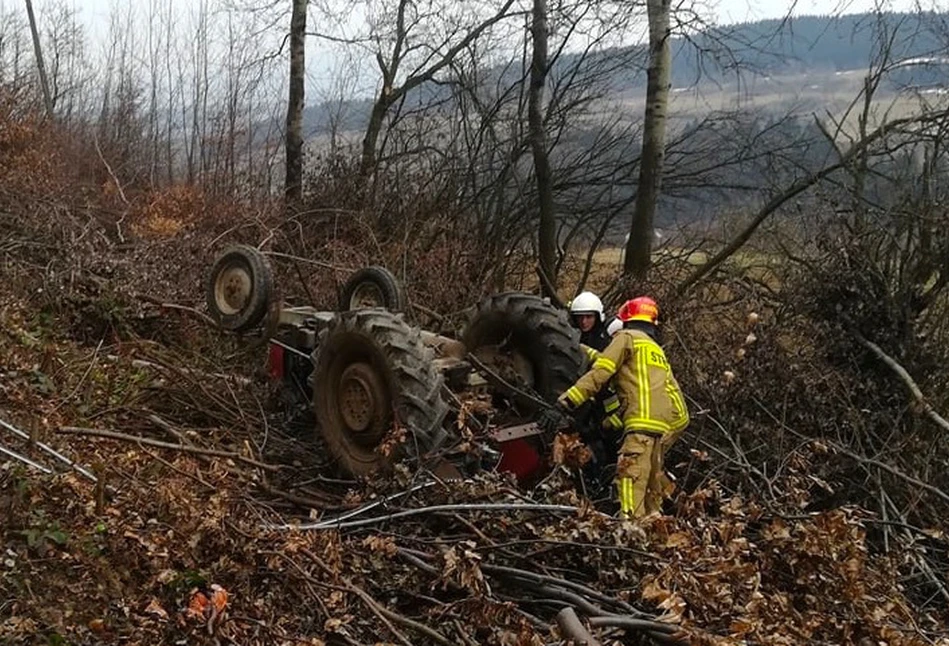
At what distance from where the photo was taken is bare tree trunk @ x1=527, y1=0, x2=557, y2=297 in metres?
11.0

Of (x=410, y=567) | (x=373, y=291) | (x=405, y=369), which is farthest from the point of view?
(x=373, y=291)

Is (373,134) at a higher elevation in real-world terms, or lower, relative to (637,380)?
higher

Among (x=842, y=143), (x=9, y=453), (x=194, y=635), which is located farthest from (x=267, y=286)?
(x=842, y=143)

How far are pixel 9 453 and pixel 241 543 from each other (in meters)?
1.24

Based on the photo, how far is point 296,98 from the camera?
13.6 meters

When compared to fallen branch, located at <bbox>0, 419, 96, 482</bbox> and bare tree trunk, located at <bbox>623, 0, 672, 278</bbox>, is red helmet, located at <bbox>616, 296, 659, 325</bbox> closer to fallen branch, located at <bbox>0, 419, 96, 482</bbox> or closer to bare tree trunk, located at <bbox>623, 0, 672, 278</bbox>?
fallen branch, located at <bbox>0, 419, 96, 482</bbox>

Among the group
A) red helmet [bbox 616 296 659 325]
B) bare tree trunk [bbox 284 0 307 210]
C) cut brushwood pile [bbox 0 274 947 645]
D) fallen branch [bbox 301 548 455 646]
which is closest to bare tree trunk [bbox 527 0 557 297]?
bare tree trunk [bbox 284 0 307 210]

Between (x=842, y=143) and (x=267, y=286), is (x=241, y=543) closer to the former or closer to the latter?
(x=267, y=286)

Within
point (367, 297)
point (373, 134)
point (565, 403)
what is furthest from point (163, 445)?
point (373, 134)

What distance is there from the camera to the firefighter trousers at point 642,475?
5.09 m

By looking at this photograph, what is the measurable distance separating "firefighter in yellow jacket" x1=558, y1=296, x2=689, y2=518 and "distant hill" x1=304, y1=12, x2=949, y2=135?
5102 millimetres

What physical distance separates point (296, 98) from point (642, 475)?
33.5ft

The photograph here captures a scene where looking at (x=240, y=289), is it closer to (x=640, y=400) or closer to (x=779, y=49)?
(x=640, y=400)

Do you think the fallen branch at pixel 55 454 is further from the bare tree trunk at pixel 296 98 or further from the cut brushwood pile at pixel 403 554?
the bare tree trunk at pixel 296 98
